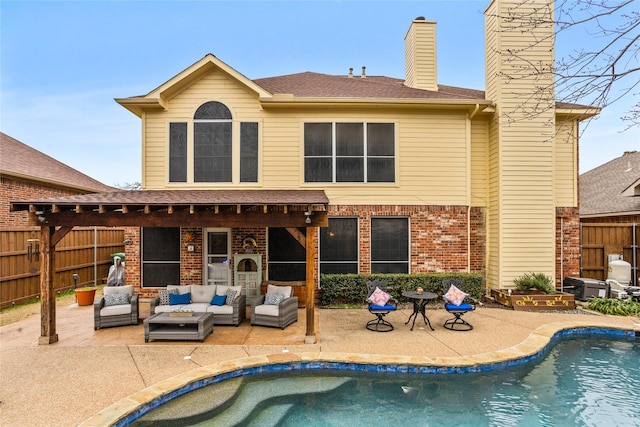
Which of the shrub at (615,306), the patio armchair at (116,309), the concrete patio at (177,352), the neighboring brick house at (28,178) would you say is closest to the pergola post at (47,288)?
the concrete patio at (177,352)

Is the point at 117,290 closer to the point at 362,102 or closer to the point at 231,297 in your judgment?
the point at 231,297

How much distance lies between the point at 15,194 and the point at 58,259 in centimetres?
260

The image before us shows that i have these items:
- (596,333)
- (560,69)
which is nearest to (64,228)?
(560,69)

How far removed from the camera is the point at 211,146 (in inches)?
405

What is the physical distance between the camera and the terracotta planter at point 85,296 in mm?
9990

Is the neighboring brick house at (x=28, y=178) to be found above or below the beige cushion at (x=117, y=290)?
above

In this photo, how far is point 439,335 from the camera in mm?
7379

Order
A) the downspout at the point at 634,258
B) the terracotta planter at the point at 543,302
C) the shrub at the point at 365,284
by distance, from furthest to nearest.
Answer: the downspout at the point at 634,258 < the shrub at the point at 365,284 < the terracotta planter at the point at 543,302

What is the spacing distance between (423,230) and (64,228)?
29.3ft

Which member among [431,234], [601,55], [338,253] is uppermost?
[601,55]

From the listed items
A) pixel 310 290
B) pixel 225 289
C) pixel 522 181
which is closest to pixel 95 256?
pixel 225 289

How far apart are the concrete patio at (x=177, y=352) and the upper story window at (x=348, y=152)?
13.3 ft

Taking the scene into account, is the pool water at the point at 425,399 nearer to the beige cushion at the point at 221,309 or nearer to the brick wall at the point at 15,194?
the beige cushion at the point at 221,309

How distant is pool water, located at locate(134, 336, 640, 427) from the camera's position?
4.52m
